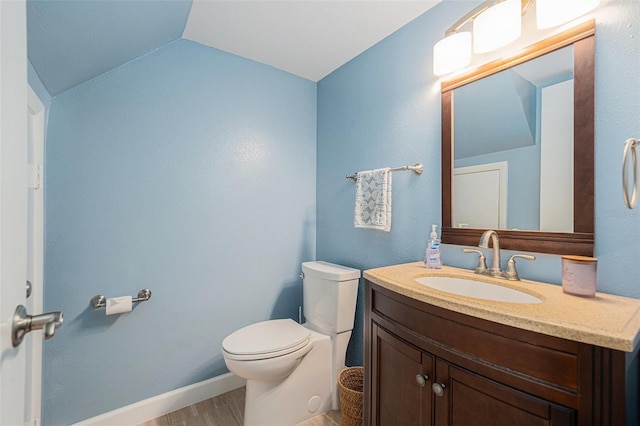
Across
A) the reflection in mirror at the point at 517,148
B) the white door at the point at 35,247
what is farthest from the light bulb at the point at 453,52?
the white door at the point at 35,247

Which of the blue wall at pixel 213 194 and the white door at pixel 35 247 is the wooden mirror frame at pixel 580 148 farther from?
the white door at pixel 35 247

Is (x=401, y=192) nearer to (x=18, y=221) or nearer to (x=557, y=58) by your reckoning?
(x=557, y=58)

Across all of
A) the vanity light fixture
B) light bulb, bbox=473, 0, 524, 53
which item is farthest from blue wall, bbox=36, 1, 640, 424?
light bulb, bbox=473, 0, 524, 53

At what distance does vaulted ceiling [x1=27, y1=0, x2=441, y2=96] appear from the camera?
104 cm

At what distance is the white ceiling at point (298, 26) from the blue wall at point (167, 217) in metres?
0.15

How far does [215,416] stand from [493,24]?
2405 millimetres

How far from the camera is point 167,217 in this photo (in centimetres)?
167

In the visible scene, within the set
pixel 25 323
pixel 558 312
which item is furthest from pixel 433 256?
pixel 25 323

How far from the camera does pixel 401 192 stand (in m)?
1.62

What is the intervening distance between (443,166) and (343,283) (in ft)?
2.83

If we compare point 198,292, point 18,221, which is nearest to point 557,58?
point 18,221

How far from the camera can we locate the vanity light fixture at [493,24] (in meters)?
0.97

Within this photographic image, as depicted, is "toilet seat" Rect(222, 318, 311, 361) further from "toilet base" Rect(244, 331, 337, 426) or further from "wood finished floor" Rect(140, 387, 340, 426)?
"wood finished floor" Rect(140, 387, 340, 426)

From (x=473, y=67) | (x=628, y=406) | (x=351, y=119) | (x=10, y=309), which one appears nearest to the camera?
(x=10, y=309)
